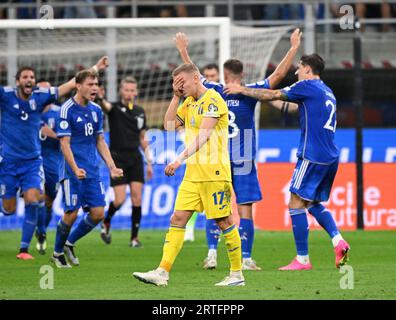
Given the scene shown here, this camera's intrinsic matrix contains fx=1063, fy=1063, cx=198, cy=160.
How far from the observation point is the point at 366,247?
14844 mm

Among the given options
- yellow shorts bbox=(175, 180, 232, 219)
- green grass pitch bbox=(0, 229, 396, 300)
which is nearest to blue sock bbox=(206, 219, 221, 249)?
green grass pitch bbox=(0, 229, 396, 300)

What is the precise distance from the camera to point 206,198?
10.2 m

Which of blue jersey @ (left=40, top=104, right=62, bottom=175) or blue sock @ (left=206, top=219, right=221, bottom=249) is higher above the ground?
blue jersey @ (left=40, top=104, right=62, bottom=175)

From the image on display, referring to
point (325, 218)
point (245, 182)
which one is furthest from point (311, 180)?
point (245, 182)

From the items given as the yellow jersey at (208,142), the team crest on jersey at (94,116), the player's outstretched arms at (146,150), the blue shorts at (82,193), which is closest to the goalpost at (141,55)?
the player's outstretched arms at (146,150)

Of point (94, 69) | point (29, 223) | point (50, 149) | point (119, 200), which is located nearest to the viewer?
point (94, 69)

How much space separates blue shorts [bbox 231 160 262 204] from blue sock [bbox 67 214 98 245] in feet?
5.91

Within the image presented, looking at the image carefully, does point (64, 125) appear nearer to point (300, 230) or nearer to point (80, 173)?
point (80, 173)

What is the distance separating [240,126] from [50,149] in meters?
4.34

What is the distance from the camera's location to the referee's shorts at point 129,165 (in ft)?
53.1

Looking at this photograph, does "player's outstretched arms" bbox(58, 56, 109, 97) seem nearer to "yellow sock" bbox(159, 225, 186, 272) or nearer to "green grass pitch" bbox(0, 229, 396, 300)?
"green grass pitch" bbox(0, 229, 396, 300)

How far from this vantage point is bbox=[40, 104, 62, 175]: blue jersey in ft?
51.1

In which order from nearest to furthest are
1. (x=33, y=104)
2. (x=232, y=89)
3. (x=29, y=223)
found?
(x=232, y=89) → (x=29, y=223) → (x=33, y=104)
